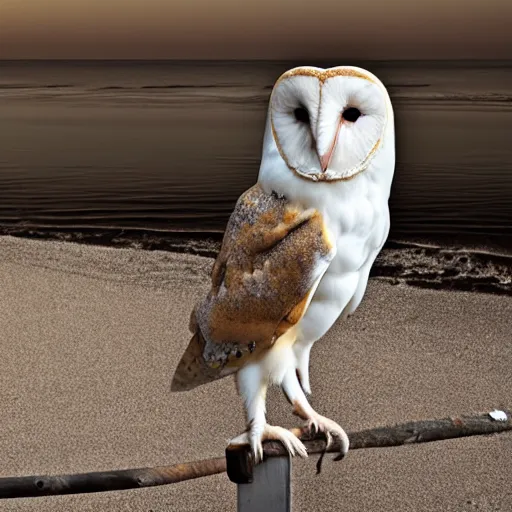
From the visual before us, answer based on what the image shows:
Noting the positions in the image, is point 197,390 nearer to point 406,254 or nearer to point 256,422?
point 256,422

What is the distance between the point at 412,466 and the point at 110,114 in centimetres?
398

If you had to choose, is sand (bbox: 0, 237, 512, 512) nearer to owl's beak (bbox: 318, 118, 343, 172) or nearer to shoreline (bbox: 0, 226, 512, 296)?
shoreline (bbox: 0, 226, 512, 296)

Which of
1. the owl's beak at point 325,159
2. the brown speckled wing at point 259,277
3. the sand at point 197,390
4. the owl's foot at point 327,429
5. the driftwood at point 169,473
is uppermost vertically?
the owl's beak at point 325,159

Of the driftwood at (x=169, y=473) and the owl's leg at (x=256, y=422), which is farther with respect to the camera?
the driftwood at (x=169, y=473)

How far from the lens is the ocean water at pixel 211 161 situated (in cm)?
384


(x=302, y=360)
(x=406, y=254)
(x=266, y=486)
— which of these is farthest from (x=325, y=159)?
(x=406, y=254)

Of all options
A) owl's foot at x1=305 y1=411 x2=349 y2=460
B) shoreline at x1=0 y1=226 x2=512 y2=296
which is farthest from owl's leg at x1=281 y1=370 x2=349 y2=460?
shoreline at x1=0 y1=226 x2=512 y2=296

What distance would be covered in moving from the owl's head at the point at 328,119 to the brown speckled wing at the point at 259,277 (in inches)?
2.4

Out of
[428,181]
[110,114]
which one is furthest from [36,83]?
[428,181]

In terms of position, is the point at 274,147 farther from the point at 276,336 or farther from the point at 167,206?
the point at 167,206

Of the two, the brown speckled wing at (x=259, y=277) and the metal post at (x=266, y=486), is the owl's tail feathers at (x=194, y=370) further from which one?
the metal post at (x=266, y=486)

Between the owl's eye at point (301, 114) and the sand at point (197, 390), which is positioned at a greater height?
the owl's eye at point (301, 114)

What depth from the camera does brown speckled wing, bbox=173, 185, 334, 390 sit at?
97 centimetres

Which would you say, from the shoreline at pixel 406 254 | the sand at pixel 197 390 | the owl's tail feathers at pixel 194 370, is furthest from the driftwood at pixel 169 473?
the shoreline at pixel 406 254
